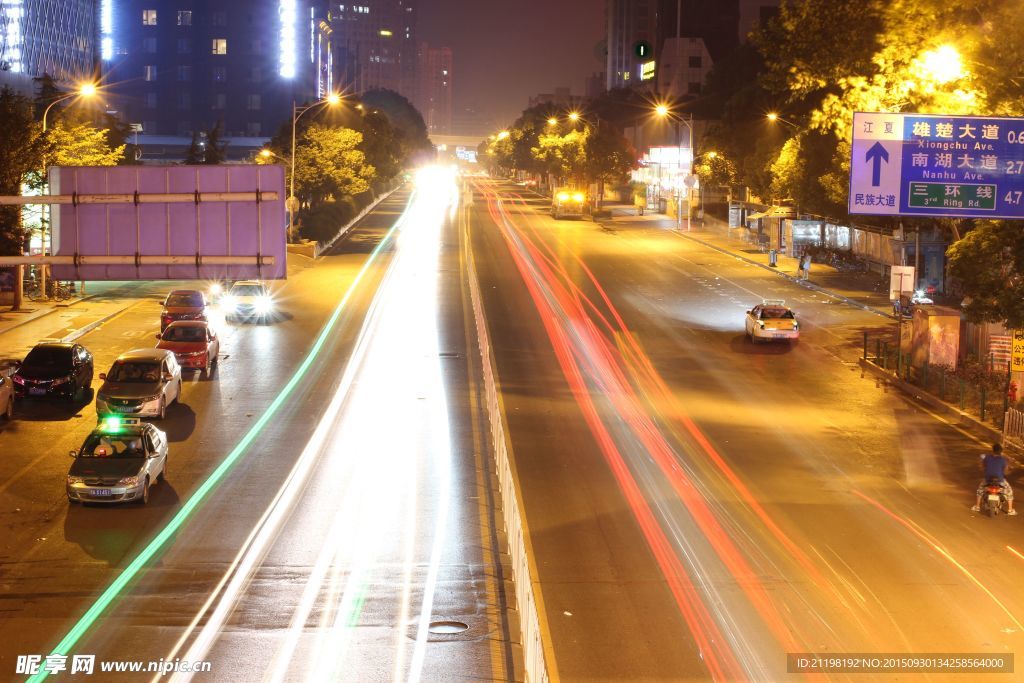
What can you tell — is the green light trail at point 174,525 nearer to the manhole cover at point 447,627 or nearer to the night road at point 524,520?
the night road at point 524,520

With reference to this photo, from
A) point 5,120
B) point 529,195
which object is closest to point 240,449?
point 5,120

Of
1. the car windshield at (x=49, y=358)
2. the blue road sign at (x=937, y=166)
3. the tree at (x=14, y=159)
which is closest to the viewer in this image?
the blue road sign at (x=937, y=166)

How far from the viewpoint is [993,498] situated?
21.1m

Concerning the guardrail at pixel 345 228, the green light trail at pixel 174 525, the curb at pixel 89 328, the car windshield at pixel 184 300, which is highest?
the guardrail at pixel 345 228

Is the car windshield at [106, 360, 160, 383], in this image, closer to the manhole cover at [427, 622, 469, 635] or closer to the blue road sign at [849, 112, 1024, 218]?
the manhole cover at [427, 622, 469, 635]

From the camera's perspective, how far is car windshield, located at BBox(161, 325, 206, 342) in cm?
3506

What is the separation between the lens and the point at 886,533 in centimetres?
1991

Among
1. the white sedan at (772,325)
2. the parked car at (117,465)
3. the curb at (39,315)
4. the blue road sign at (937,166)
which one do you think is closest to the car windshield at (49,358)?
the parked car at (117,465)

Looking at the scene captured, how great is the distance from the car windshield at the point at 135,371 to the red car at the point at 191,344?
14.4 feet

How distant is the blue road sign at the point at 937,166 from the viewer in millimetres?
25844

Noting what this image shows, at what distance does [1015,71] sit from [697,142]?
310 ft

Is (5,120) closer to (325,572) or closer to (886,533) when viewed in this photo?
(325,572)

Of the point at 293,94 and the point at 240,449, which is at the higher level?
the point at 293,94

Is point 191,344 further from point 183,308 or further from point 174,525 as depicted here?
point 174,525
